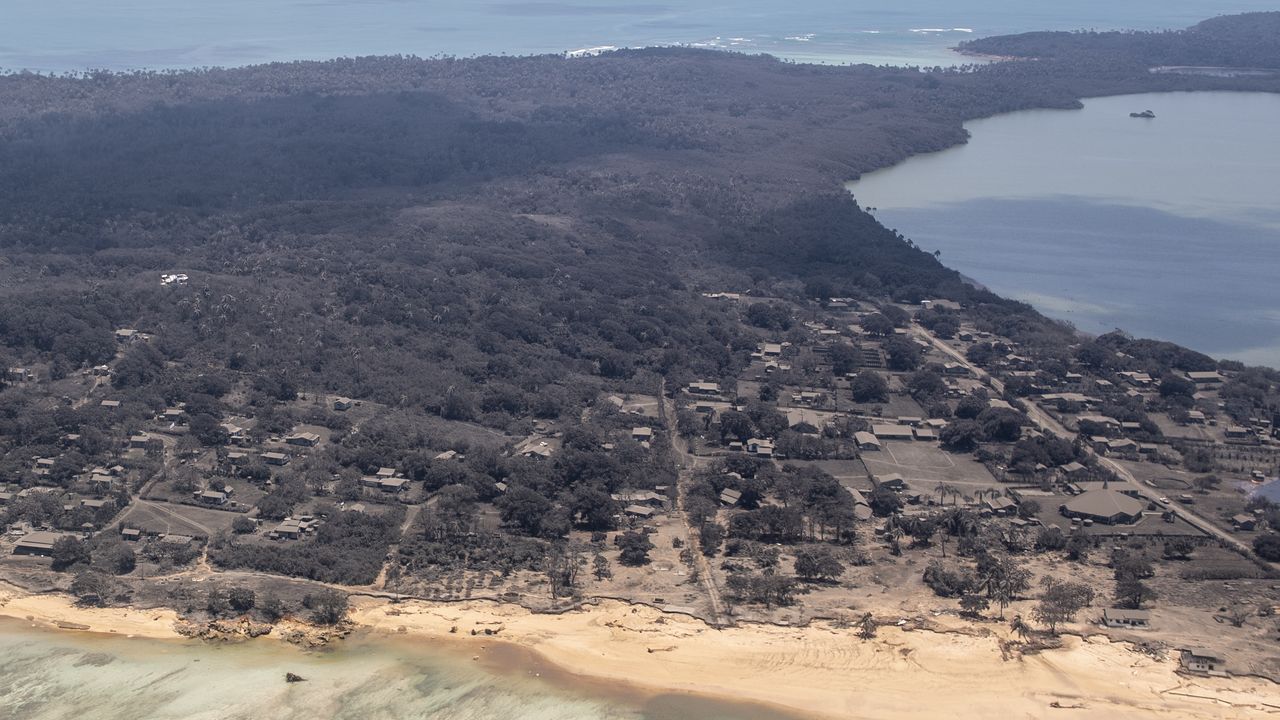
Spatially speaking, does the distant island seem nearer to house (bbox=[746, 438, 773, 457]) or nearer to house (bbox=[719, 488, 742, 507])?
house (bbox=[719, 488, 742, 507])

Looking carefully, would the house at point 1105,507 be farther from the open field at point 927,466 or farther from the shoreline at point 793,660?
the shoreline at point 793,660

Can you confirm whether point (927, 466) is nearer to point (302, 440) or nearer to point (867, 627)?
point (867, 627)

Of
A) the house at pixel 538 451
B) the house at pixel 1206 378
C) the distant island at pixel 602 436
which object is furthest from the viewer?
the house at pixel 1206 378

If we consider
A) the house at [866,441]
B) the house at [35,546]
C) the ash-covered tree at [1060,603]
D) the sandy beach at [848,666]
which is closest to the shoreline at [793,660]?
the sandy beach at [848,666]

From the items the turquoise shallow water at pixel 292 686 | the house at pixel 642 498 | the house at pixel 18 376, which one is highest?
the house at pixel 18 376

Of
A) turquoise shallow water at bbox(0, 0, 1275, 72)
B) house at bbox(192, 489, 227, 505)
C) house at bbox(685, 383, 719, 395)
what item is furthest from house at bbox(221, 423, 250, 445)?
turquoise shallow water at bbox(0, 0, 1275, 72)

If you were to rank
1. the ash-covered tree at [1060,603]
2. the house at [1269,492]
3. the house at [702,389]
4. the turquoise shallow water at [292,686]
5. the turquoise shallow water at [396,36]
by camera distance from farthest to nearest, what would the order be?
the turquoise shallow water at [396,36], the house at [702,389], the house at [1269,492], the ash-covered tree at [1060,603], the turquoise shallow water at [292,686]
